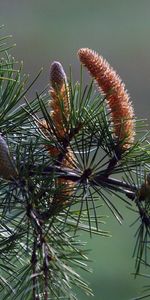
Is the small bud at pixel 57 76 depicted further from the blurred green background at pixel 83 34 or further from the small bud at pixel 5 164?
the blurred green background at pixel 83 34

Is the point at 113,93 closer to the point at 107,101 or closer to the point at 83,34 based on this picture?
the point at 107,101

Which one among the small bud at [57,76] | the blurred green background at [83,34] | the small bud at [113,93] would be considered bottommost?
the small bud at [113,93]

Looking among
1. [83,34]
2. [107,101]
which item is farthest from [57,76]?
[83,34]

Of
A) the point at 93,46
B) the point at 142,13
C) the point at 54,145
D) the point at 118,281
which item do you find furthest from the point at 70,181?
the point at 142,13

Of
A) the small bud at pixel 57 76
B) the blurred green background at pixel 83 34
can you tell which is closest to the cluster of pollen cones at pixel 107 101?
the small bud at pixel 57 76

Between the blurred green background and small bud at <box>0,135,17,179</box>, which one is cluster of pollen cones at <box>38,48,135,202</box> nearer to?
small bud at <box>0,135,17,179</box>
